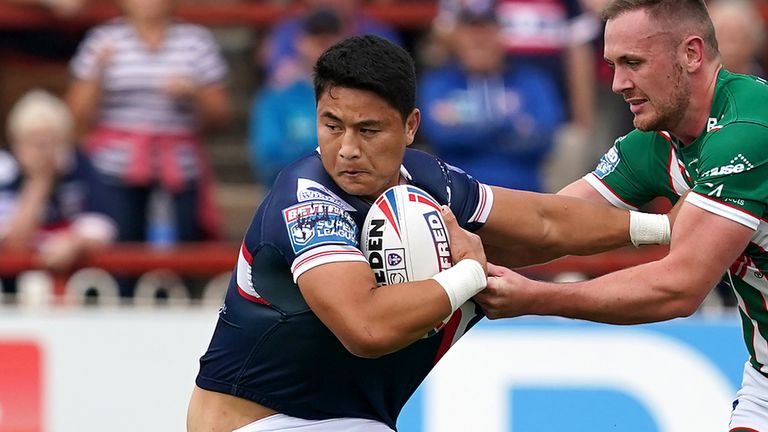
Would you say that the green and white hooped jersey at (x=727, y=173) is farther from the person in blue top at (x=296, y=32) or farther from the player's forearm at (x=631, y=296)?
the person in blue top at (x=296, y=32)

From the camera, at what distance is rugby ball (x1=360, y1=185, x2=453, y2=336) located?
4.80 meters

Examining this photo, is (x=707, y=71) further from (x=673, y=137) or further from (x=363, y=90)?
(x=363, y=90)

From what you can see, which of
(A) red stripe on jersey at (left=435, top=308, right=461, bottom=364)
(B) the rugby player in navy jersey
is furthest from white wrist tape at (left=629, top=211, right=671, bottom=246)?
(A) red stripe on jersey at (left=435, top=308, right=461, bottom=364)

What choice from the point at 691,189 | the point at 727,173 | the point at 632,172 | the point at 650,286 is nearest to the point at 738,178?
the point at 727,173

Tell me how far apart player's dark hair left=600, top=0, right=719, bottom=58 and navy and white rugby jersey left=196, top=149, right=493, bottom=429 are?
898 mm

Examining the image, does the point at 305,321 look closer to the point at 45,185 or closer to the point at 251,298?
the point at 251,298

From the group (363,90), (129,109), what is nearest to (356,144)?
(363,90)

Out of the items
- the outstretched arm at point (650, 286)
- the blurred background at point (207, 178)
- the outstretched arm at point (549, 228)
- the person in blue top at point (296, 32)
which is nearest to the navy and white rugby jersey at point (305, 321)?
the outstretched arm at point (549, 228)

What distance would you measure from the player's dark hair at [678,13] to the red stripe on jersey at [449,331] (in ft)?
4.12

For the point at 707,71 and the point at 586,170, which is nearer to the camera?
the point at 707,71

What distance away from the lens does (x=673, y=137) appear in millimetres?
5445

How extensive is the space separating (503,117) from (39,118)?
3069 mm

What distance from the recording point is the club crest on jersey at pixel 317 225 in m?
4.68

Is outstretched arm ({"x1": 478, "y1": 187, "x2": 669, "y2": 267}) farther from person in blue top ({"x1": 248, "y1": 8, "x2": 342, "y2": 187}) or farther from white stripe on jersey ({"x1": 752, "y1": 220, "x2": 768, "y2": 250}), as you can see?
person in blue top ({"x1": 248, "y1": 8, "x2": 342, "y2": 187})
